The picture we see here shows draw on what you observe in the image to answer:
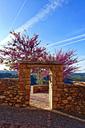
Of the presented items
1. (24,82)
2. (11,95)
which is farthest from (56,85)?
(11,95)

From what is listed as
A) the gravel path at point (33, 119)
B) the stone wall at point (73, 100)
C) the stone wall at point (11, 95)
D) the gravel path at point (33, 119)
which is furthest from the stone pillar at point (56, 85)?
the stone wall at point (11, 95)

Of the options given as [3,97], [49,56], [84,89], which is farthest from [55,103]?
[49,56]

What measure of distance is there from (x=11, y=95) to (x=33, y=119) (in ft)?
9.88

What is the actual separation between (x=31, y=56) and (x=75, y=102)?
1350 cm

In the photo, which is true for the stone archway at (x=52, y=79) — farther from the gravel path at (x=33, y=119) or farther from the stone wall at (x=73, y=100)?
the gravel path at (x=33, y=119)

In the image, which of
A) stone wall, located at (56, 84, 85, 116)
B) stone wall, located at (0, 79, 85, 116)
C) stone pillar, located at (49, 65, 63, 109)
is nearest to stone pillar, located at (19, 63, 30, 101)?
stone wall, located at (0, 79, 85, 116)

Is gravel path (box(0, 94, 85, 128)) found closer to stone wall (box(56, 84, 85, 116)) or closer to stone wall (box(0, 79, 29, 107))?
stone wall (box(0, 79, 29, 107))

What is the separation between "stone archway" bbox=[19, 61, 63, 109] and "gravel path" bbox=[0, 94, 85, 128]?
2.51 feet

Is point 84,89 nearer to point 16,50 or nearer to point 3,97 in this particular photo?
point 3,97

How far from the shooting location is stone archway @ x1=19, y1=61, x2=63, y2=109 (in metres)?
14.3

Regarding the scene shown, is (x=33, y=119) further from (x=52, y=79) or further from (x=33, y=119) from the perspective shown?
(x=52, y=79)

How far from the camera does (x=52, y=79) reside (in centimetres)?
1455

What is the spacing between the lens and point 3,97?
14367mm

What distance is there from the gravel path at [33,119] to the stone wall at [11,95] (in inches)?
20.0
